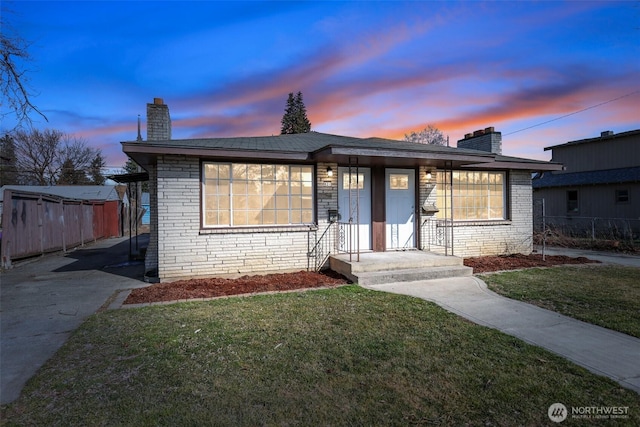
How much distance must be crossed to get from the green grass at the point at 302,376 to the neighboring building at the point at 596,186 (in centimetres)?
1628

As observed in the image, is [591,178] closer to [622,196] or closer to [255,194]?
[622,196]

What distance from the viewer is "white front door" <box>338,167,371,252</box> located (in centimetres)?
871

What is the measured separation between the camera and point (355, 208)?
8789 millimetres

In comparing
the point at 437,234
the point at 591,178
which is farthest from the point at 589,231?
the point at 437,234

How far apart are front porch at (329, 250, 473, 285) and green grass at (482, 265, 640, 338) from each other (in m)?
0.82

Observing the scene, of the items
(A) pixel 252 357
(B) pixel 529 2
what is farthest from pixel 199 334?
(B) pixel 529 2

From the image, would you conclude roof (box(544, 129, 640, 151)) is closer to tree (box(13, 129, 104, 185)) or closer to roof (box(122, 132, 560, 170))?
roof (box(122, 132, 560, 170))

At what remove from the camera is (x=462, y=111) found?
1622 cm

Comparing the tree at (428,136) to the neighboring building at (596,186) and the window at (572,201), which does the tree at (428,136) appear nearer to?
the neighboring building at (596,186)

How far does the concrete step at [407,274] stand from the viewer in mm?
6949

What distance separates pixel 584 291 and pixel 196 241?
7.73 m

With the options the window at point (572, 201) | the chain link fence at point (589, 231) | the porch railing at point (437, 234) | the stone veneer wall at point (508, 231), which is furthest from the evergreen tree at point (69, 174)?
the window at point (572, 201)

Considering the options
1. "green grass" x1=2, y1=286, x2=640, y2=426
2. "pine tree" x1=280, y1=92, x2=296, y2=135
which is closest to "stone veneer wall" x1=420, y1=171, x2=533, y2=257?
"green grass" x1=2, y1=286, x2=640, y2=426

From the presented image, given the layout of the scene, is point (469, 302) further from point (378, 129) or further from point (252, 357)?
point (378, 129)
